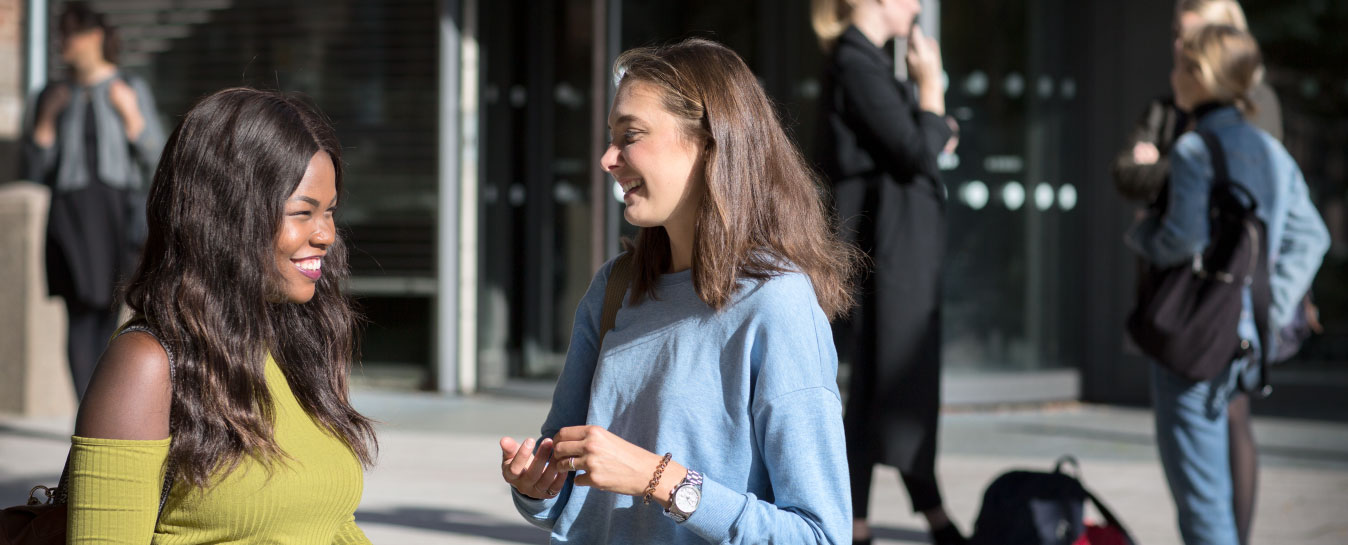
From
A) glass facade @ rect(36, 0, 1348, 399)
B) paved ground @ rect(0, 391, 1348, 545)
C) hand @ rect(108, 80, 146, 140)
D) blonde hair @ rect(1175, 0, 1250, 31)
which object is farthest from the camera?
glass facade @ rect(36, 0, 1348, 399)

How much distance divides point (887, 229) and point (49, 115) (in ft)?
14.0

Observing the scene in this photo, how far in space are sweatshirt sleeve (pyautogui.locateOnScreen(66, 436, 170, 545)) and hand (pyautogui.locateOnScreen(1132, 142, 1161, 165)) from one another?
10.7ft

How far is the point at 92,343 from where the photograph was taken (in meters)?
6.24

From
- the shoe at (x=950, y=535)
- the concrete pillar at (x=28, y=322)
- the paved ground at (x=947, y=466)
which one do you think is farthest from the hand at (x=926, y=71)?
the concrete pillar at (x=28, y=322)

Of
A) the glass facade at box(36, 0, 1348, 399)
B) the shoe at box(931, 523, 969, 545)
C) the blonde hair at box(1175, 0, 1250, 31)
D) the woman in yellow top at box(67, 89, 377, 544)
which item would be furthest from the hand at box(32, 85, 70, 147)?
the blonde hair at box(1175, 0, 1250, 31)

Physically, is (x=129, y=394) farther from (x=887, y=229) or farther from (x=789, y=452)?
(x=887, y=229)

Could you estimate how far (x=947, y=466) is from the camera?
6504 millimetres

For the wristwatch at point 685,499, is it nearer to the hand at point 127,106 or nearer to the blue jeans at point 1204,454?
the blue jeans at point 1204,454

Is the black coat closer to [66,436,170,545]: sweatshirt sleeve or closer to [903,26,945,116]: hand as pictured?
[903,26,945,116]: hand

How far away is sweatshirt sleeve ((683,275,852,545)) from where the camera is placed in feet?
6.36

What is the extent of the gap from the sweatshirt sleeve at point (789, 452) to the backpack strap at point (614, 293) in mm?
333

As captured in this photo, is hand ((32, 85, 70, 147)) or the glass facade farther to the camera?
the glass facade

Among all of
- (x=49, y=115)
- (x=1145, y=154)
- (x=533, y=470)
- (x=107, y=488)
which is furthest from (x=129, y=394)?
(x=49, y=115)

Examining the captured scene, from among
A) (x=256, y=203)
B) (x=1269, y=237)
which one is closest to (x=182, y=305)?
(x=256, y=203)
